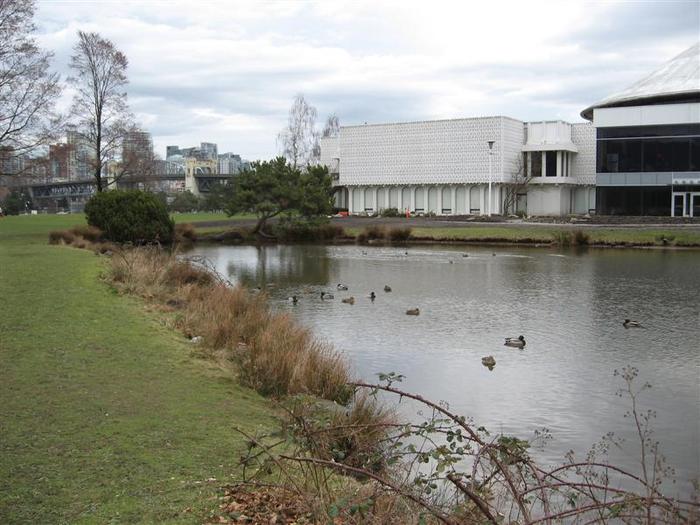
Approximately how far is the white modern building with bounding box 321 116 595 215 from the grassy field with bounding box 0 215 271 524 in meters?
66.1

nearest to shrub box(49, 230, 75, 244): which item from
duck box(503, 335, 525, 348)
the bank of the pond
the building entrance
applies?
the bank of the pond

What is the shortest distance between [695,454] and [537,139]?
2927 inches

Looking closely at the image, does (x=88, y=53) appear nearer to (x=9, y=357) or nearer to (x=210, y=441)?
(x=9, y=357)

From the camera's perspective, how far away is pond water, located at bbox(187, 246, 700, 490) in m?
10.5

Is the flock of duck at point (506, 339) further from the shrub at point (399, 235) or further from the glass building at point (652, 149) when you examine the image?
the glass building at point (652, 149)

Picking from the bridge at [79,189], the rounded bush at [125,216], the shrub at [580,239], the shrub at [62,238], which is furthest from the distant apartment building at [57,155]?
the bridge at [79,189]

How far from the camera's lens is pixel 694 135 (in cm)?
6284

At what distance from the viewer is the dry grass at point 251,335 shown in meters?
10.5

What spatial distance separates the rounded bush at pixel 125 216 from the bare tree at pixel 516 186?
151 feet

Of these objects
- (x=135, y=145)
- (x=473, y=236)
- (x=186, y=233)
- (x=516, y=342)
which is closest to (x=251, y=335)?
(x=516, y=342)

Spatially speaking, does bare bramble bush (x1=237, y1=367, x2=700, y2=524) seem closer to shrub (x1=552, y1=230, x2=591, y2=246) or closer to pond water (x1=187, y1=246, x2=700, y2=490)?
pond water (x1=187, y1=246, x2=700, y2=490)

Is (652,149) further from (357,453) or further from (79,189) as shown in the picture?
(79,189)

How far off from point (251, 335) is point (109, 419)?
19.3 feet

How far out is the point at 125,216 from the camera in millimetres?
41125
